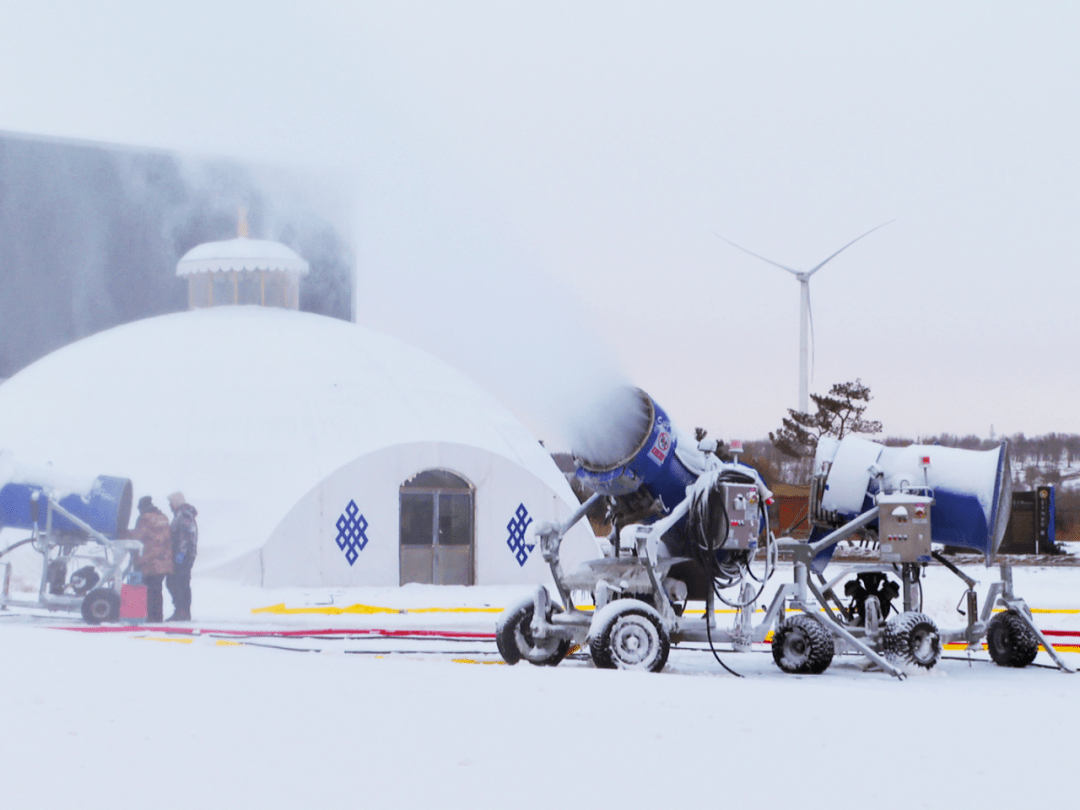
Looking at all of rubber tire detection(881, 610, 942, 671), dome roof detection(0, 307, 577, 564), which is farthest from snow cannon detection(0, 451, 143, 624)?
rubber tire detection(881, 610, 942, 671)

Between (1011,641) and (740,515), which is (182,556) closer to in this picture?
(740,515)

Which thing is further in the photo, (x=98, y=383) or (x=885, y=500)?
(x=98, y=383)

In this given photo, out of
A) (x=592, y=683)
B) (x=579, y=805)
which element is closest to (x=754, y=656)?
(x=592, y=683)

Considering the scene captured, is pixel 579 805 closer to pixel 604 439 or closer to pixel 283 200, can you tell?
pixel 604 439

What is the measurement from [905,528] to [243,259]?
24.8m

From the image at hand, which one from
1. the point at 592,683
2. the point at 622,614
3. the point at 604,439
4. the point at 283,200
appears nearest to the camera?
the point at 592,683

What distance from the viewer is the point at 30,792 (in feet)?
20.1

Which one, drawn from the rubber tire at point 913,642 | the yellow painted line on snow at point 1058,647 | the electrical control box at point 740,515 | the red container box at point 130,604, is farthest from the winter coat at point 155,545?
the yellow painted line on snow at point 1058,647

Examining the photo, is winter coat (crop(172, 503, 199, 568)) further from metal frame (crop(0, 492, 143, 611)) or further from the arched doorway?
the arched doorway

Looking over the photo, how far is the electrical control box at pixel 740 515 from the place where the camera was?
42.7 feet

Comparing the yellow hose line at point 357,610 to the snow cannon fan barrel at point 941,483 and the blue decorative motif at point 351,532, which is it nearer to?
the blue decorative motif at point 351,532

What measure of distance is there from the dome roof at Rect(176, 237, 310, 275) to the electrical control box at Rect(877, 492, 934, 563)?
23.6 m

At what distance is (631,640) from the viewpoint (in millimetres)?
12094

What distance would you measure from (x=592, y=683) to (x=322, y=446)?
61.0ft
